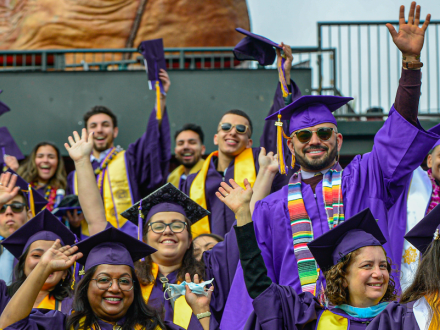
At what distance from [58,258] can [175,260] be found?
1.09 m

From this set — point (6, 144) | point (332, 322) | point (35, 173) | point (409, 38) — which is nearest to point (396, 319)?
point (332, 322)

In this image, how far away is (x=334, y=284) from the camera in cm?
386

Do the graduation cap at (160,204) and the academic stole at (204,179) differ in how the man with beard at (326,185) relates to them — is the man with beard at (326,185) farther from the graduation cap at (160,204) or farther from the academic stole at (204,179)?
the academic stole at (204,179)

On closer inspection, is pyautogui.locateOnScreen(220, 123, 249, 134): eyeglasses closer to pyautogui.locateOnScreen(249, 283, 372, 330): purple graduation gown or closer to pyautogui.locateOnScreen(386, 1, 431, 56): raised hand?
pyautogui.locateOnScreen(386, 1, 431, 56): raised hand

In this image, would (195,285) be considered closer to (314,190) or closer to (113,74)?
(314,190)

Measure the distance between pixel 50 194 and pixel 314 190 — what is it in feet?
10.6

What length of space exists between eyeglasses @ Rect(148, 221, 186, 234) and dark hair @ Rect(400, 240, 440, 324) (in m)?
2.01

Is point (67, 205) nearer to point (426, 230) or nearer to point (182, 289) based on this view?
point (182, 289)

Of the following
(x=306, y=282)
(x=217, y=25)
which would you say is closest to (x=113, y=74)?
(x=217, y=25)

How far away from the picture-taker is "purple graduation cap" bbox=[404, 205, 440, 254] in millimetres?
3748

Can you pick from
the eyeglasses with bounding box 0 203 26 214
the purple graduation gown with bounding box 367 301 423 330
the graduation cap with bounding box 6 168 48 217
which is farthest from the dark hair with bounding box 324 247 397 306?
the graduation cap with bounding box 6 168 48 217

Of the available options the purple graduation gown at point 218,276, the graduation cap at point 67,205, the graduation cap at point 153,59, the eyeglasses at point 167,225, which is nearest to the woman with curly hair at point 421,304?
the purple graduation gown at point 218,276

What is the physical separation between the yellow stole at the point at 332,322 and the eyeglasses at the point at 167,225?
1569 millimetres

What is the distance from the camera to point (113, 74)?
896 cm
